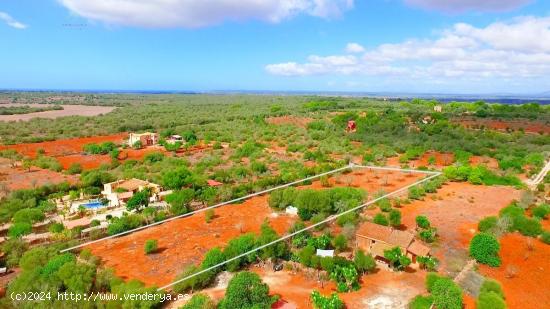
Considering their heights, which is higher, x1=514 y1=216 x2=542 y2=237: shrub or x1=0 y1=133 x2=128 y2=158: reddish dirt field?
x1=514 y1=216 x2=542 y2=237: shrub

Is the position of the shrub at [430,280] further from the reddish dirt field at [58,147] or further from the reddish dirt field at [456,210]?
the reddish dirt field at [58,147]

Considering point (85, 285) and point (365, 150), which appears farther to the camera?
point (365, 150)

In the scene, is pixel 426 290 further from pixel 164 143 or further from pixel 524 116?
pixel 524 116

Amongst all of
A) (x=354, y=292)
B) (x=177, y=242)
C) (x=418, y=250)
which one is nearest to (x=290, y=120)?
(x=177, y=242)

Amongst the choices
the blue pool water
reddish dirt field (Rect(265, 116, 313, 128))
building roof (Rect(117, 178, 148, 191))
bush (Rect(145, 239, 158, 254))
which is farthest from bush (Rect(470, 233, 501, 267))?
reddish dirt field (Rect(265, 116, 313, 128))

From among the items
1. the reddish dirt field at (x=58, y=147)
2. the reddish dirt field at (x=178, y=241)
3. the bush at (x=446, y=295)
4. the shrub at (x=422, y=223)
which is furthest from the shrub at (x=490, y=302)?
the reddish dirt field at (x=58, y=147)

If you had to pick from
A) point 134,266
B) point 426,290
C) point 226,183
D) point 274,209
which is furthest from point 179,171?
point 426,290

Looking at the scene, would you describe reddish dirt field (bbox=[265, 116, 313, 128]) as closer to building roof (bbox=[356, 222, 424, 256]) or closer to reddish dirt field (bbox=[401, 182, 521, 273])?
reddish dirt field (bbox=[401, 182, 521, 273])
